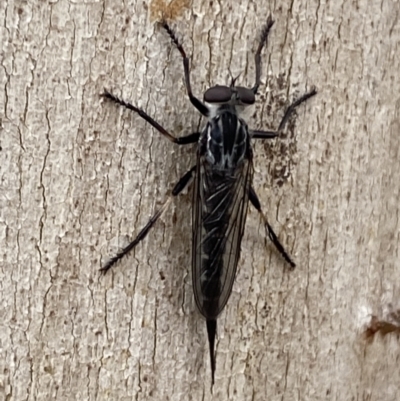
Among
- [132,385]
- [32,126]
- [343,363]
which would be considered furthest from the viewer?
[343,363]

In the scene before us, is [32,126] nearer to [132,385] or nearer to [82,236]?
[82,236]

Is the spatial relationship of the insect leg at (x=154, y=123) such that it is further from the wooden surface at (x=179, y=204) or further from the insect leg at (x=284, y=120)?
the insect leg at (x=284, y=120)

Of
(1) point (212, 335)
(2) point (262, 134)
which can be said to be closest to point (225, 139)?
(2) point (262, 134)

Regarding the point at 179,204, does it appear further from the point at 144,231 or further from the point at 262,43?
the point at 262,43

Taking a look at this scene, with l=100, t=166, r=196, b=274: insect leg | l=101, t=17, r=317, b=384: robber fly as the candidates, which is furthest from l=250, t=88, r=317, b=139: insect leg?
l=100, t=166, r=196, b=274: insect leg

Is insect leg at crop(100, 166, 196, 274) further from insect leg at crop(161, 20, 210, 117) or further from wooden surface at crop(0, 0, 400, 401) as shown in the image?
insect leg at crop(161, 20, 210, 117)

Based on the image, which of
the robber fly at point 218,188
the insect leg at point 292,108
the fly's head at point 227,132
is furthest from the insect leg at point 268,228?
the insect leg at point 292,108

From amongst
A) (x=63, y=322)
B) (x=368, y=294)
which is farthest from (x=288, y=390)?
(x=63, y=322)
